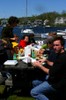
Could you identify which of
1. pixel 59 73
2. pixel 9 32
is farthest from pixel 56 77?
pixel 9 32

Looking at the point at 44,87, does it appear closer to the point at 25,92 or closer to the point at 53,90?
the point at 53,90

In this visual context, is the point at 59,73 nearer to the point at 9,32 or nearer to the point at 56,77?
the point at 56,77

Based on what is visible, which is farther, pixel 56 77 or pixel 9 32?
pixel 9 32

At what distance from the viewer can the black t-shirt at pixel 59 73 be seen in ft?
17.0

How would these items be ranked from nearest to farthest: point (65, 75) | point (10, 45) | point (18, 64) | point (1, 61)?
point (65, 75) → point (18, 64) → point (1, 61) → point (10, 45)

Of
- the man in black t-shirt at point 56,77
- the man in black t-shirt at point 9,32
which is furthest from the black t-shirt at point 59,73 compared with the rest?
the man in black t-shirt at point 9,32

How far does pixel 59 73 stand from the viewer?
526 centimetres

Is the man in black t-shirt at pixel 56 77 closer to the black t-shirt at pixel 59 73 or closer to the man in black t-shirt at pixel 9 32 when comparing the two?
the black t-shirt at pixel 59 73

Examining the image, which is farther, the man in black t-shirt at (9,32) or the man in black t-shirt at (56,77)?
the man in black t-shirt at (9,32)

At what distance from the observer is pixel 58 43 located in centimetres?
554

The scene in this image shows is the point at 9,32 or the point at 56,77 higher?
the point at 56,77

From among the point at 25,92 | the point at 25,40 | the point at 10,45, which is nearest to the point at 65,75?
the point at 25,92

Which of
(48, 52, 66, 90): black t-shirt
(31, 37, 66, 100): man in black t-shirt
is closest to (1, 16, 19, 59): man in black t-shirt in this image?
(31, 37, 66, 100): man in black t-shirt

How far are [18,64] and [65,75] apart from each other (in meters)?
1.59
